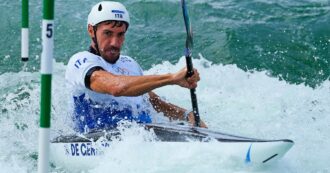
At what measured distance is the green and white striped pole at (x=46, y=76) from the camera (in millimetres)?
3189

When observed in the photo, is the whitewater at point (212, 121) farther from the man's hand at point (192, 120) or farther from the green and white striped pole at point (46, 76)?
the green and white striped pole at point (46, 76)

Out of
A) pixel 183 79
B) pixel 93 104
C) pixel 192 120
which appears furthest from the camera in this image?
pixel 192 120

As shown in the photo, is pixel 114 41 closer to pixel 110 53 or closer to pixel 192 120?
pixel 110 53

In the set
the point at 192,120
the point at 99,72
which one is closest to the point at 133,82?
the point at 99,72

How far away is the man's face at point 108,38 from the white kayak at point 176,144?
71 centimetres

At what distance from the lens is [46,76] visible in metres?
3.21

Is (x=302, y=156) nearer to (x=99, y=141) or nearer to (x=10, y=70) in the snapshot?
(x=99, y=141)

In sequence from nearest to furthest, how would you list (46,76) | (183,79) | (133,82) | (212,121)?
(46,76), (183,79), (133,82), (212,121)

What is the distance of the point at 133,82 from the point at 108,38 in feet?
2.55

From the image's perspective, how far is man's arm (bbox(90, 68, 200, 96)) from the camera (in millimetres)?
4715

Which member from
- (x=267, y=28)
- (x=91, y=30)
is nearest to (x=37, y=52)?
(x=267, y=28)

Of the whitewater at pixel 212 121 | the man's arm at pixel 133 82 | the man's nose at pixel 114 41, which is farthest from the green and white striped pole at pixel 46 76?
the man's nose at pixel 114 41

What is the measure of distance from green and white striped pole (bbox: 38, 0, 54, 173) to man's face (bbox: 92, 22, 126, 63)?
2290 mm

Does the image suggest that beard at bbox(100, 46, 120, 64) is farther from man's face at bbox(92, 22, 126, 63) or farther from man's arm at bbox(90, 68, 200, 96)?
man's arm at bbox(90, 68, 200, 96)
